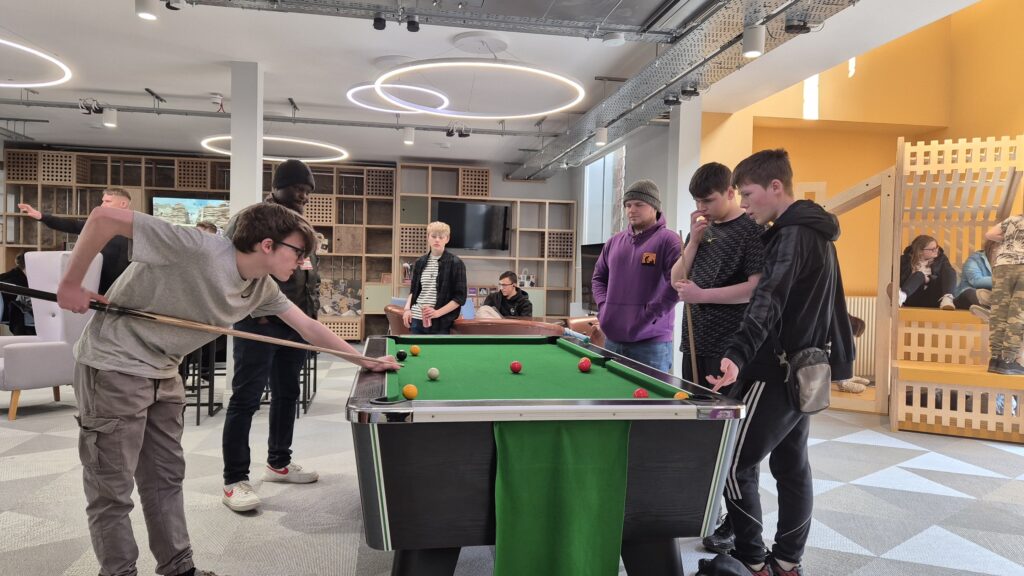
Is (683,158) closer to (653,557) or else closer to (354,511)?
(354,511)

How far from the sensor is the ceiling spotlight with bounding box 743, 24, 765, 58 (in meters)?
3.80

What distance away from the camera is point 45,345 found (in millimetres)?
4805

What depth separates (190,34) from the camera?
5086mm

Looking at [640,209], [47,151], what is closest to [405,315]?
[640,209]

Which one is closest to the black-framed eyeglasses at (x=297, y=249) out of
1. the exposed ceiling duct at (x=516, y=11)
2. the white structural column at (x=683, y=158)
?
the exposed ceiling duct at (x=516, y=11)

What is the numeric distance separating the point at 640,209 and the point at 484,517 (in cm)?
199

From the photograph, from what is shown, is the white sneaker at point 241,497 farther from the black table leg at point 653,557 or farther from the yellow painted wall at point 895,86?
the yellow painted wall at point 895,86

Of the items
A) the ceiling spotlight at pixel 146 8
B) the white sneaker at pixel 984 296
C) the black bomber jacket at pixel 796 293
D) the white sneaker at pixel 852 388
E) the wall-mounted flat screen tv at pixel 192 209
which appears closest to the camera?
the black bomber jacket at pixel 796 293

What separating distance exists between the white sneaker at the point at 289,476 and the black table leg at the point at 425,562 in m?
1.80

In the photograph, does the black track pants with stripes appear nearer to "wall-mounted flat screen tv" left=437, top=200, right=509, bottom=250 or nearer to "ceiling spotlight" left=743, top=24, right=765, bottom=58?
"ceiling spotlight" left=743, top=24, right=765, bottom=58

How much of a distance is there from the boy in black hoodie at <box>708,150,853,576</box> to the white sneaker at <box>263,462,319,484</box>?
84.7 inches

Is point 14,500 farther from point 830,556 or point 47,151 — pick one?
point 47,151

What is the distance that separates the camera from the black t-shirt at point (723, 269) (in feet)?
8.37

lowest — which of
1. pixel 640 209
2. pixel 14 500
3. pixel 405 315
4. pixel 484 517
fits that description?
pixel 14 500
